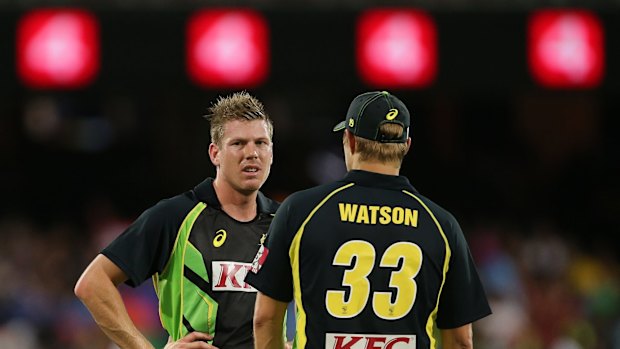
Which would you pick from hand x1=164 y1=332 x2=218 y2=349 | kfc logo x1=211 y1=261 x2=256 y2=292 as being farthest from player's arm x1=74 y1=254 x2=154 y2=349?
kfc logo x1=211 y1=261 x2=256 y2=292

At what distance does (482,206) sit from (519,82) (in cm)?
368

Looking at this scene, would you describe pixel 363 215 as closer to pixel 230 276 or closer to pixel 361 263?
pixel 361 263

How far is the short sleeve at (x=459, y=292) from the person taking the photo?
4.41 m

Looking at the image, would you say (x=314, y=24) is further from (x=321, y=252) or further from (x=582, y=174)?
(x=321, y=252)

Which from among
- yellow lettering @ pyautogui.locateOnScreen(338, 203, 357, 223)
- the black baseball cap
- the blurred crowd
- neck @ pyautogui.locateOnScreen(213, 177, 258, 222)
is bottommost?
the blurred crowd

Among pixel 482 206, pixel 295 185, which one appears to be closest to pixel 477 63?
pixel 482 206

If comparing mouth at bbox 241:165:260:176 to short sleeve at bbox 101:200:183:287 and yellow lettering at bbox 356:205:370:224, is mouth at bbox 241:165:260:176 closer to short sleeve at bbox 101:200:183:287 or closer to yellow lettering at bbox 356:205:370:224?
short sleeve at bbox 101:200:183:287

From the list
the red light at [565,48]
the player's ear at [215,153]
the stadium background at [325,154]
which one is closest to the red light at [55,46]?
the stadium background at [325,154]

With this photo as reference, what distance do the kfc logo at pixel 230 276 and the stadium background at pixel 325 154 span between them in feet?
18.1

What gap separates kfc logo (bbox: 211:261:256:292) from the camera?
490cm

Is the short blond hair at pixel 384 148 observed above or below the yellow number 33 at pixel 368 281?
above

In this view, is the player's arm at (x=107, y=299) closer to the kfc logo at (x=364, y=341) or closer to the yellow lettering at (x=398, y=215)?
the kfc logo at (x=364, y=341)

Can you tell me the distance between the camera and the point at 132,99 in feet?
58.5

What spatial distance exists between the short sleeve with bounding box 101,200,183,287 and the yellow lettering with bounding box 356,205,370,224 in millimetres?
902
